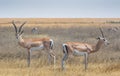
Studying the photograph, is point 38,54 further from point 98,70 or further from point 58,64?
point 98,70

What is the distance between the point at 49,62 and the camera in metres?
16.9

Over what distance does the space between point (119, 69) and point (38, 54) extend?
6123mm

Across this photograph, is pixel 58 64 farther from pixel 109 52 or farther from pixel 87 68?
pixel 109 52

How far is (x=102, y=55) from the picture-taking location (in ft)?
64.2

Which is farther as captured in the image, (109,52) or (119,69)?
(109,52)

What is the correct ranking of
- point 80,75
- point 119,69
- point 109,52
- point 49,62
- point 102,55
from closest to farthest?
1. point 80,75
2. point 119,69
3. point 49,62
4. point 102,55
5. point 109,52

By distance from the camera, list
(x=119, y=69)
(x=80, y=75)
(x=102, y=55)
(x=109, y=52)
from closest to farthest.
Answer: (x=80, y=75) < (x=119, y=69) < (x=102, y=55) < (x=109, y=52)

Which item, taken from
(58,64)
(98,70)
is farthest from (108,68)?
(58,64)

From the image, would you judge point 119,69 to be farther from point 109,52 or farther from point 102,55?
point 109,52

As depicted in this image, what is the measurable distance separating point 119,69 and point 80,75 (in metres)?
2.17

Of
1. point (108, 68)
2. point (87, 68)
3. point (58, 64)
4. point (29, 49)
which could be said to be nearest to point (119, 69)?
point (108, 68)

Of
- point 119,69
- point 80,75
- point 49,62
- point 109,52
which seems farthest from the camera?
point 109,52

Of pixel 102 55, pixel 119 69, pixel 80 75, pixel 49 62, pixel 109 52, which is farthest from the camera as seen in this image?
pixel 109 52

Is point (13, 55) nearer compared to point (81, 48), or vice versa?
point (81, 48)
